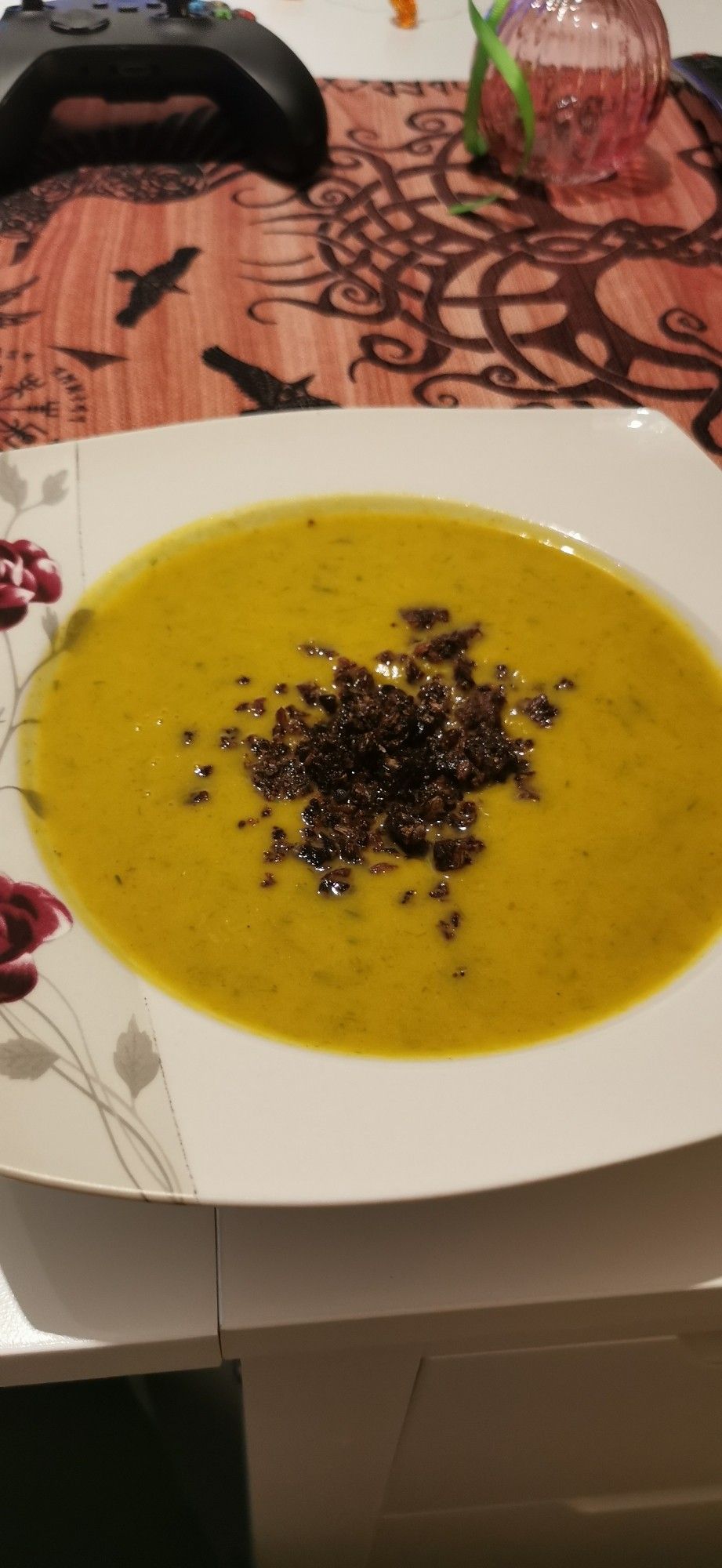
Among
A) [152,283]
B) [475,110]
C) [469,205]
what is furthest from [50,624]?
[475,110]

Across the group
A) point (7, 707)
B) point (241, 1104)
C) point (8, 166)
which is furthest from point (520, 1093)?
point (8, 166)

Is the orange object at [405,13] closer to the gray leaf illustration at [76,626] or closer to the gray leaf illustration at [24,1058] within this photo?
the gray leaf illustration at [76,626]

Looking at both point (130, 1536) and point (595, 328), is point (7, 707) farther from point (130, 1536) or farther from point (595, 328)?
point (130, 1536)

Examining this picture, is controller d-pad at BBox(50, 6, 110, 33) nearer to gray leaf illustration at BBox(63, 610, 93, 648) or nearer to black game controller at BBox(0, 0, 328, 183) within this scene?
black game controller at BBox(0, 0, 328, 183)

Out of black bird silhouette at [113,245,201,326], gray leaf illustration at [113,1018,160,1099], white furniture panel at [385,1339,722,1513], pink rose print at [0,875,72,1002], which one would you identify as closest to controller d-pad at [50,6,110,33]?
black bird silhouette at [113,245,201,326]

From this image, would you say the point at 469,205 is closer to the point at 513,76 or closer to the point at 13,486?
the point at 513,76

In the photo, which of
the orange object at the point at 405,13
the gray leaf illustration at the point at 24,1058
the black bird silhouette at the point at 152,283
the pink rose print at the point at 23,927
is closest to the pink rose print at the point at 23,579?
the pink rose print at the point at 23,927
